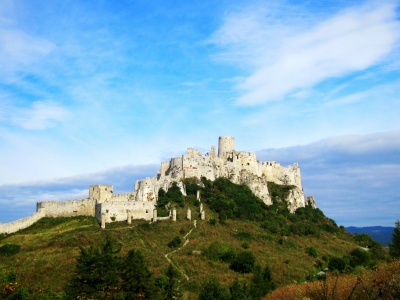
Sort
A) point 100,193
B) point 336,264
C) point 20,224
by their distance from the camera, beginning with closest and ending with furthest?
point 336,264
point 20,224
point 100,193

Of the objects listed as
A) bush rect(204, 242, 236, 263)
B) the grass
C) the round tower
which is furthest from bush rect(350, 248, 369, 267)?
the grass

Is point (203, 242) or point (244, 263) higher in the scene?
point (203, 242)

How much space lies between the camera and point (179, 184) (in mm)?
72125

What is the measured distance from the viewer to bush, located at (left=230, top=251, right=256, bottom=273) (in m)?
49.8

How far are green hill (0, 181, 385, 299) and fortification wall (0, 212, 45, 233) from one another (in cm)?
106

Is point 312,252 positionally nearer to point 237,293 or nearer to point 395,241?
point 395,241

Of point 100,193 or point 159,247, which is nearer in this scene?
point 159,247

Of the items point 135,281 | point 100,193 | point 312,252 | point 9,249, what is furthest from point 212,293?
point 100,193

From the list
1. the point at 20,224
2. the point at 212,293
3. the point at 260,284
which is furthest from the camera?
the point at 20,224

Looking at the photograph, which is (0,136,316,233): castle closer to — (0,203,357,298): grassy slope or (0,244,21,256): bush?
(0,203,357,298): grassy slope

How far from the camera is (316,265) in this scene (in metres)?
57.2

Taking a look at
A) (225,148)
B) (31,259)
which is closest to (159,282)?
(31,259)

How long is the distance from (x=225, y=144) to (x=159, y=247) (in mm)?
42707

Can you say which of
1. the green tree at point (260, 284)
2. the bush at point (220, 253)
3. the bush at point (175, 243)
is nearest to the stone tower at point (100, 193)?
the bush at point (175, 243)
